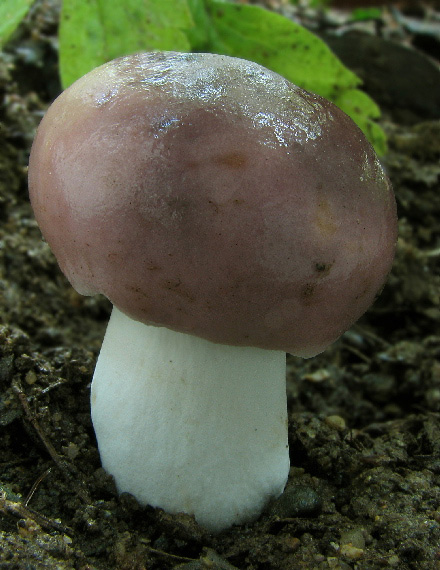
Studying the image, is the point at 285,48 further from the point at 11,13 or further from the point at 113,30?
the point at 11,13

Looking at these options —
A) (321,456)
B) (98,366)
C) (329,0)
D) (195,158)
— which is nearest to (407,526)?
(321,456)

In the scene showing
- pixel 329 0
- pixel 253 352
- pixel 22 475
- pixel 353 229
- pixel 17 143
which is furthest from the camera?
pixel 329 0

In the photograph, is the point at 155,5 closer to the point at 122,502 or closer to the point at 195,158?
the point at 195,158

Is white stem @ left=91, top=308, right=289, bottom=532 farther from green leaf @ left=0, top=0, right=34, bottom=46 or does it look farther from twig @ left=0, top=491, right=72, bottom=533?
green leaf @ left=0, top=0, right=34, bottom=46

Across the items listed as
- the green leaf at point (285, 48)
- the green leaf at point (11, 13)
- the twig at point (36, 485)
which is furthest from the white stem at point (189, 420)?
the green leaf at point (285, 48)

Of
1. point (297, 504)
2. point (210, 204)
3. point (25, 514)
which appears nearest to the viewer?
point (210, 204)

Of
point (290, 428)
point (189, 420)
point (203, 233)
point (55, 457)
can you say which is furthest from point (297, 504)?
point (203, 233)

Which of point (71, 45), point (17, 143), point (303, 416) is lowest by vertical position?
point (303, 416)
